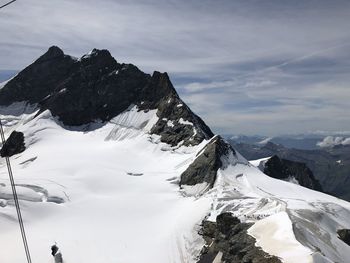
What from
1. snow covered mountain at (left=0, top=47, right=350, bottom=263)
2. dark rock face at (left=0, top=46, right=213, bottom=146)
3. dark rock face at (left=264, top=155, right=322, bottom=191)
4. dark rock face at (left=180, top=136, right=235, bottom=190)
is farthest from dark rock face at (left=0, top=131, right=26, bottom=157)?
dark rock face at (left=264, top=155, right=322, bottom=191)

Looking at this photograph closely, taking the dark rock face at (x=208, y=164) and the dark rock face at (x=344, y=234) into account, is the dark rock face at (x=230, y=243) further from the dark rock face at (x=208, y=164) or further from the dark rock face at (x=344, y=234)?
the dark rock face at (x=208, y=164)

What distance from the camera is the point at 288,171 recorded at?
6457 inches

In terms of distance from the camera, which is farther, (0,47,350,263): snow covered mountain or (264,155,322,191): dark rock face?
(264,155,322,191): dark rock face

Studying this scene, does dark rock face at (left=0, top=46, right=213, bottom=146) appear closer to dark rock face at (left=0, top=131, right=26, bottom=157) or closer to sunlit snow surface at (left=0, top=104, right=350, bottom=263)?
dark rock face at (left=0, top=131, right=26, bottom=157)

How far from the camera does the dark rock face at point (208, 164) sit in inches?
3816

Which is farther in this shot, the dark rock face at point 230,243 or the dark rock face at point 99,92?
the dark rock face at point 99,92

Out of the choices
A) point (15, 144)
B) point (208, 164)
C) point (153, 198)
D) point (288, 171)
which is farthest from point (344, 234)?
point (15, 144)

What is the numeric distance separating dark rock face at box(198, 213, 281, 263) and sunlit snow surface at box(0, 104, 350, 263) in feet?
3.84

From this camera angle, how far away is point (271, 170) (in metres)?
158

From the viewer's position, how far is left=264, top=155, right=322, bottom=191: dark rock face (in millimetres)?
157875

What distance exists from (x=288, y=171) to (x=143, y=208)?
8805cm

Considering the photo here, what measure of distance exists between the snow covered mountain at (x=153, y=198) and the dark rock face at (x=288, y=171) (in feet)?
131

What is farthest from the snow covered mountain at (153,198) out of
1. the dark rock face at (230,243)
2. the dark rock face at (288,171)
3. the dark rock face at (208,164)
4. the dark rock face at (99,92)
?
the dark rock face at (288,171)

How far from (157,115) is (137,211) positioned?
206 feet
